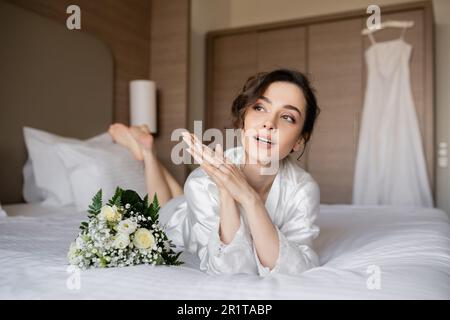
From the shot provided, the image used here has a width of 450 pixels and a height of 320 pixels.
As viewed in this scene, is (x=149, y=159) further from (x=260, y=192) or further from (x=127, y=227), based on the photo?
(x=127, y=227)

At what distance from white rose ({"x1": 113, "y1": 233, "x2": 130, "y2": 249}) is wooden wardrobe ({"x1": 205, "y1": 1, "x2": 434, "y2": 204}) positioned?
2.92 metres

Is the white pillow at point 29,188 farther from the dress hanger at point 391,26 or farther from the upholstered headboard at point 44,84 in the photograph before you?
the dress hanger at point 391,26

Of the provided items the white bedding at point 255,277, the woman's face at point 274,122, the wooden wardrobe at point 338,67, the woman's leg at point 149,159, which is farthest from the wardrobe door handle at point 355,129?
the woman's face at point 274,122

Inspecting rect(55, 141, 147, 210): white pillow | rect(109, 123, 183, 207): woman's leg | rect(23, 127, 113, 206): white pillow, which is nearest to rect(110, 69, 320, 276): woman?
rect(109, 123, 183, 207): woman's leg

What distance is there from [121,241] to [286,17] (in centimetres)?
385

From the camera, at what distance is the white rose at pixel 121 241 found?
3.01 feet

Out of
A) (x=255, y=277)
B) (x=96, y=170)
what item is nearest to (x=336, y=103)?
(x=96, y=170)

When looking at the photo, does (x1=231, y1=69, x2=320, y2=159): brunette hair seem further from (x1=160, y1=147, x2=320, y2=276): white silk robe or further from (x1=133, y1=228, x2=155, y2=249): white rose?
(x1=133, y1=228, x2=155, y2=249): white rose

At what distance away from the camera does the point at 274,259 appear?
1.04 meters

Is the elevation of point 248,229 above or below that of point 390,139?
below

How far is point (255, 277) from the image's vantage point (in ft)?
2.94

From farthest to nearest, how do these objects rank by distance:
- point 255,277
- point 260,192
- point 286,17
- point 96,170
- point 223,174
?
point 286,17, point 96,170, point 260,192, point 223,174, point 255,277
